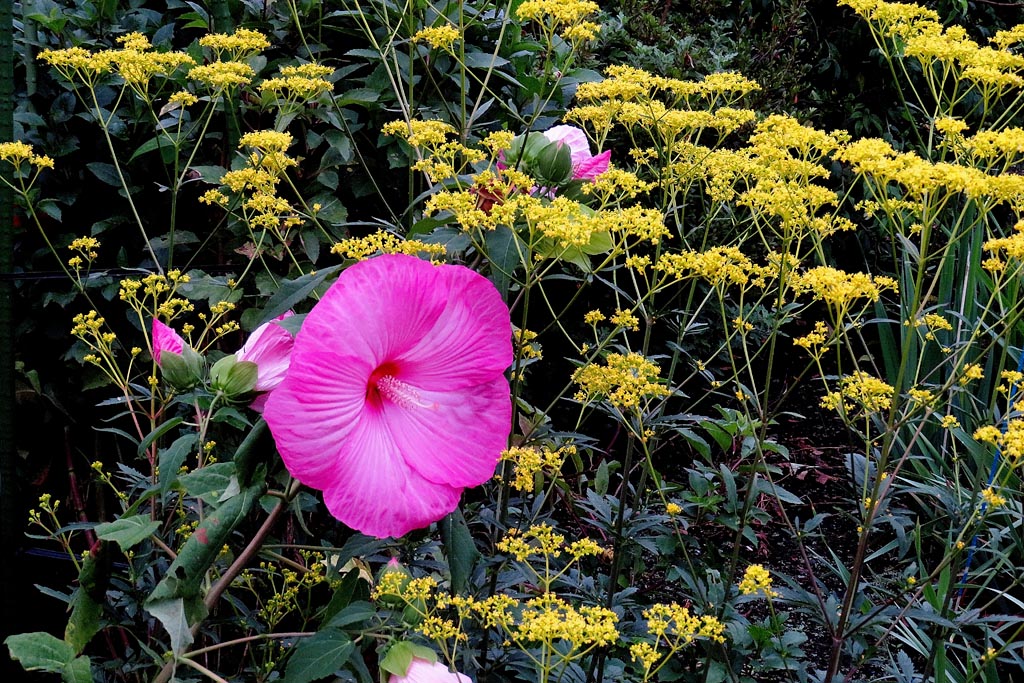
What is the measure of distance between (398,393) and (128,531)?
346 millimetres

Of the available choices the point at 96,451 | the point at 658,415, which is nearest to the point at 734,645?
the point at 658,415

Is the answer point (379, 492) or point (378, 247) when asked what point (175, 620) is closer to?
point (379, 492)

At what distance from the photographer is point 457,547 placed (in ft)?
3.77

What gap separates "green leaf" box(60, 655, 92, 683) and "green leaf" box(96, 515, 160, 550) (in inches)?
7.7

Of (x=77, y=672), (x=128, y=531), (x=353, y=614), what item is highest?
(x=128, y=531)

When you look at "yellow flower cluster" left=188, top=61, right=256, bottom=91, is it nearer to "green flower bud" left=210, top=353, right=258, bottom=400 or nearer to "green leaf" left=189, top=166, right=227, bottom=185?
"green leaf" left=189, top=166, right=227, bottom=185

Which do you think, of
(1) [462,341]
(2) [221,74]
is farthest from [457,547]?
(2) [221,74]

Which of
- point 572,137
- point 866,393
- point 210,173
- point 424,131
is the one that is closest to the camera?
point 866,393

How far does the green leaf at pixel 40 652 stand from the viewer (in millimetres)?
1188

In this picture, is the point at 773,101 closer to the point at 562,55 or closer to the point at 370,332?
the point at 562,55

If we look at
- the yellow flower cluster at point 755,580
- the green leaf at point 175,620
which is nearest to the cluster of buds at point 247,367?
the green leaf at point 175,620

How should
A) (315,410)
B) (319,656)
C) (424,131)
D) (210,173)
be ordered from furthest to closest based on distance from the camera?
1. (210,173)
2. (424,131)
3. (319,656)
4. (315,410)

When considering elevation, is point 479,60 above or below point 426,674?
above

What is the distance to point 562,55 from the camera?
76.7 inches
